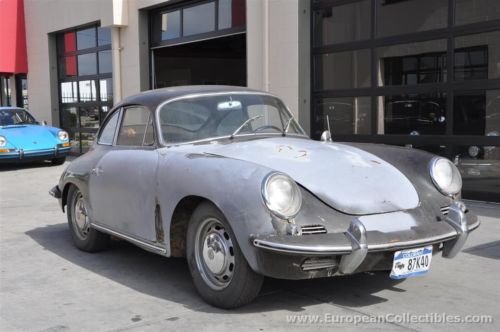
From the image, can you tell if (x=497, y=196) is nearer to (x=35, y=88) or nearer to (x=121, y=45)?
(x=121, y=45)

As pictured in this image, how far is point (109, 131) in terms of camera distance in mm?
5211

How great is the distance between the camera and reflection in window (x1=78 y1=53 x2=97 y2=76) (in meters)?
15.5

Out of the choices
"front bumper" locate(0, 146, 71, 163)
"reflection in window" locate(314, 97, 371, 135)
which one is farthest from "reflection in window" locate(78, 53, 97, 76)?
"reflection in window" locate(314, 97, 371, 135)

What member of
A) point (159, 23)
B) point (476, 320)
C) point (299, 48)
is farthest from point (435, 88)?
point (159, 23)

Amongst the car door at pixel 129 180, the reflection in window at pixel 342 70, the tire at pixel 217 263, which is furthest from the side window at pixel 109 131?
the reflection in window at pixel 342 70

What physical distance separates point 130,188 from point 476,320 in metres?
2.65

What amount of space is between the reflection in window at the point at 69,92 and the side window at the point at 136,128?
12.2 meters

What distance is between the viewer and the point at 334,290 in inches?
154

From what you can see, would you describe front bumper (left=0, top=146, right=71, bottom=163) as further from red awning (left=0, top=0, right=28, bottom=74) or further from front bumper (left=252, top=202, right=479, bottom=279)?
front bumper (left=252, top=202, right=479, bottom=279)

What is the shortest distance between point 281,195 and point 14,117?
1160 cm

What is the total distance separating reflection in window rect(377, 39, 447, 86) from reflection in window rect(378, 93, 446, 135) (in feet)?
0.82

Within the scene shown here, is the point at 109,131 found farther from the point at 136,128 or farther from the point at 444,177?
the point at 444,177

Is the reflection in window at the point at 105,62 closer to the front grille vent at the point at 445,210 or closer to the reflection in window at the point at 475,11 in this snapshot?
the reflection in window at the point at 475,11

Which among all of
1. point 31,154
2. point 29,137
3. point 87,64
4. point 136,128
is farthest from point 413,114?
point 87,64
